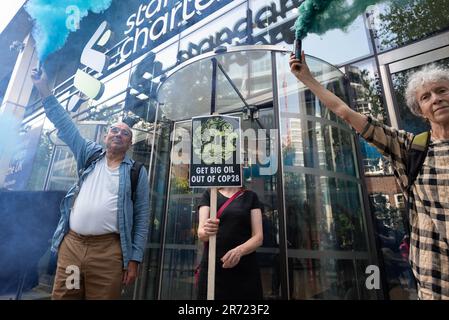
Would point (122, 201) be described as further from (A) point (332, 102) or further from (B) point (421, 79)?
(B) point (421, 79)

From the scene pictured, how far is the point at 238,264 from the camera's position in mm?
2082

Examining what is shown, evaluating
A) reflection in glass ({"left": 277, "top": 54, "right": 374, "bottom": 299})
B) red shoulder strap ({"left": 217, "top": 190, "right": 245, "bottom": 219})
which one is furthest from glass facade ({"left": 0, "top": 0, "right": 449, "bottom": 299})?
red shoulder strap ({"left": 217, "top": 190, "right": 245, "bottom": 219})

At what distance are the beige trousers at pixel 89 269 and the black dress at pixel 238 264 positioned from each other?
2.37ft

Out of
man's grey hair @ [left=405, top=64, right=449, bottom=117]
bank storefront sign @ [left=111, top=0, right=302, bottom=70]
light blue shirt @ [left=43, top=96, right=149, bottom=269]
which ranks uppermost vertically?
bank storefront sign @ [left=111, top=0, right=302, bottom=70]

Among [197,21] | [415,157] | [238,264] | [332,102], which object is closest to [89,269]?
[238,264]

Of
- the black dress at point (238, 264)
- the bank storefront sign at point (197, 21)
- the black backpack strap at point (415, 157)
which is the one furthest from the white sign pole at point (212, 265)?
the bank storefront sign at point (197, 21)

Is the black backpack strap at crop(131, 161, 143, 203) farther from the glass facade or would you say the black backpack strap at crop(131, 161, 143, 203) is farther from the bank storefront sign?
the bank storefront sign

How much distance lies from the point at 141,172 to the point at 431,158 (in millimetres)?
2260

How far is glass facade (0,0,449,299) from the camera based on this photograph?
3.15 meters

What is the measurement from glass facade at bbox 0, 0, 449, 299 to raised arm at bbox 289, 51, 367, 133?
5.68 feet

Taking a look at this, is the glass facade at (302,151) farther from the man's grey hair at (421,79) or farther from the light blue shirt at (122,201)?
the man's grey hair at (421,79)
